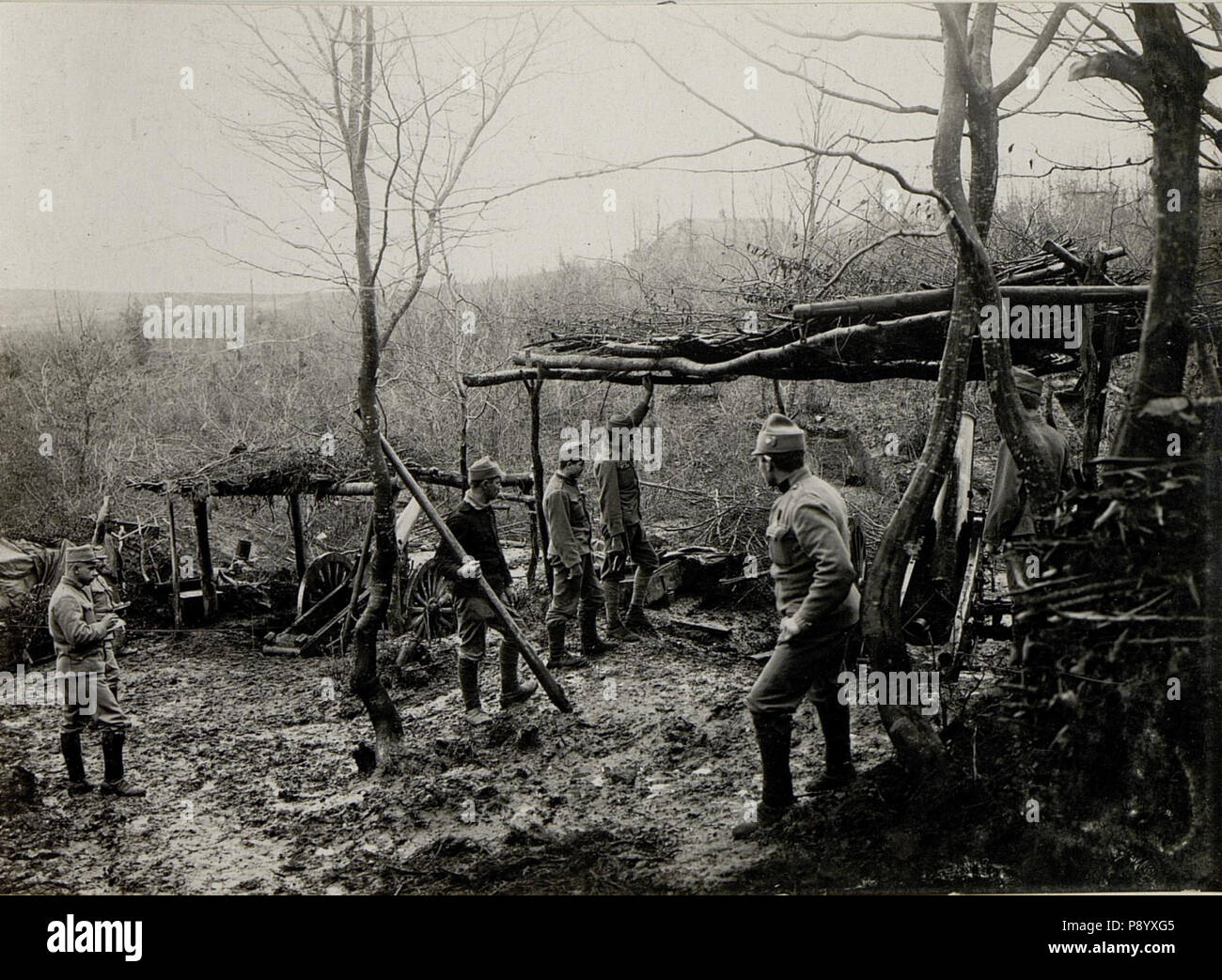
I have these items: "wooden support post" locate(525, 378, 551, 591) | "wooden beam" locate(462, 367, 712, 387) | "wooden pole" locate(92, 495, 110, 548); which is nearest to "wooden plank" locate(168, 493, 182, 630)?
"wooden pole" locate(92, 495, 110, 548)

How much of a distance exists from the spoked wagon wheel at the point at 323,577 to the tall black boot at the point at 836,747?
271 inches

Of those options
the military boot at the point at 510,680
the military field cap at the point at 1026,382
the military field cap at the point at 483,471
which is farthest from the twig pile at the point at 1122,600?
the military field cap at the point at 483,471

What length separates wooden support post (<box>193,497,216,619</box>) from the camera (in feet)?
33.3

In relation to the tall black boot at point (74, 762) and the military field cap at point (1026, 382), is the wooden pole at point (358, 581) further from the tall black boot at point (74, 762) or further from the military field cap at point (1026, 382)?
the military field cap at point (1026, 382)

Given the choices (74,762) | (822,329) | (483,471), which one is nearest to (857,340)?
(822,329)

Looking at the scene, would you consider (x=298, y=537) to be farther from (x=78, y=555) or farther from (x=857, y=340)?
(x=857, y=340)

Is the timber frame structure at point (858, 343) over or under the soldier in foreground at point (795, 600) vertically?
over

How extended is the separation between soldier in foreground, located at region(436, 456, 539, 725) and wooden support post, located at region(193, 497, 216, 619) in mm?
4563

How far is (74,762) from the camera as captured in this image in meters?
A: 6.24

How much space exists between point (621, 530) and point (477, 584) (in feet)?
7.25

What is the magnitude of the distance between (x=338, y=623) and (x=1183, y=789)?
28.1 ft

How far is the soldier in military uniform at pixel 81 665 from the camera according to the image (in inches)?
233

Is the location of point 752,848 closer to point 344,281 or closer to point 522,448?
point 344,281
